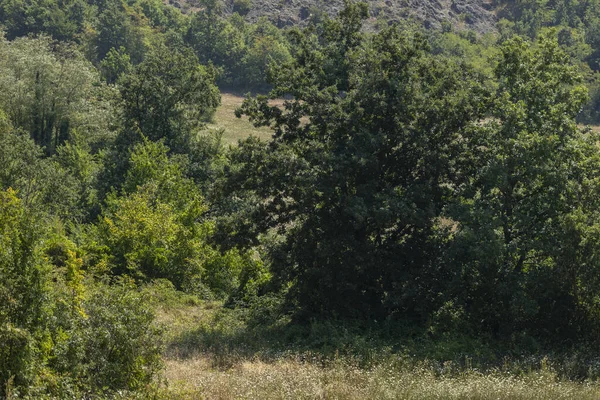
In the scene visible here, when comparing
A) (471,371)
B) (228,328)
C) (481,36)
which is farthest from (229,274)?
(481,36)

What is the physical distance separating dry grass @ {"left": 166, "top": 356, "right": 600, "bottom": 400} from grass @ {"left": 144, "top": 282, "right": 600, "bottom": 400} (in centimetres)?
2

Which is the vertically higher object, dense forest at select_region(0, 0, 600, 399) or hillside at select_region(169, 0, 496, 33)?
hillside at select_region(169, 0, 496, 33)

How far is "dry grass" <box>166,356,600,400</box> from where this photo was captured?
12.5 metres

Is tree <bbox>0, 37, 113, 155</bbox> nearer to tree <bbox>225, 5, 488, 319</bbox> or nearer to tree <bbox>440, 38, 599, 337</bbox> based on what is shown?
tree <bbox>225, 5, 488, 319</bbox>

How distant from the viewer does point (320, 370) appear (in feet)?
48.2

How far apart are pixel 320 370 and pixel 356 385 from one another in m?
1.51

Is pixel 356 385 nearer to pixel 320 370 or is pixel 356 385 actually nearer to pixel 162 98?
pixel 320 370

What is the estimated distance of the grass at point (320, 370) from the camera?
41.8 ft

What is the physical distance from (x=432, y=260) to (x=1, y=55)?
5047cm

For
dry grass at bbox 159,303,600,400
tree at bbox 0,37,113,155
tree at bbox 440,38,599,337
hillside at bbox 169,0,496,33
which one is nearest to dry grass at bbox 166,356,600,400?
dry grass at bbox 159,303,600,400

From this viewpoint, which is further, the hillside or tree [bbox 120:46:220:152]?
the hillside

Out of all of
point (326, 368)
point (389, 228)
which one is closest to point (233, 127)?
point (389, 228)

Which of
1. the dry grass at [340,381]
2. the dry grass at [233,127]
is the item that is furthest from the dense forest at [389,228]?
the dry grass at [233,127]

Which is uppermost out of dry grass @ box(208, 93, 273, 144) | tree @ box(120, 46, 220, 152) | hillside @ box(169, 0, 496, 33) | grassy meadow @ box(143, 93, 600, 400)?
hillside @ box(169, 0, 496, 33)
